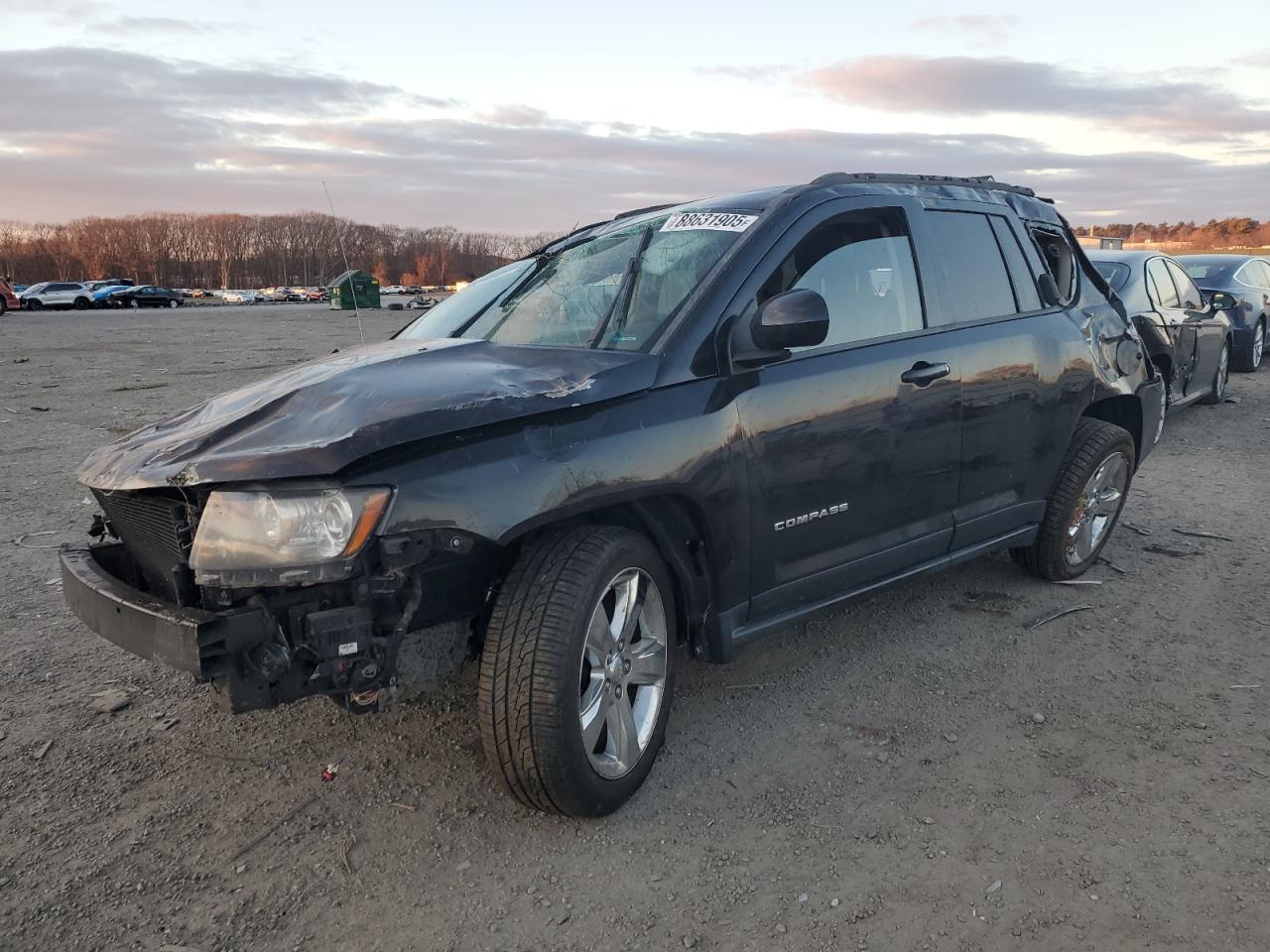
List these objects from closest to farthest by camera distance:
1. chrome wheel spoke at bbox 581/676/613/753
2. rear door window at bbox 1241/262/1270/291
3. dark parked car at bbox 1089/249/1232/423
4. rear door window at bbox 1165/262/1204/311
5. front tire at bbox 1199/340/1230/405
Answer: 1. chrome wheel spoke at bbox 581/676/613/753
2. dark parked car at bbox 1089/249/1232/423
3. rear door window at bbox 1165/262/1204/311
4. front tire at bbox 1199/340/1230/405
5. rear door window at bbox 1241/262/1270/291

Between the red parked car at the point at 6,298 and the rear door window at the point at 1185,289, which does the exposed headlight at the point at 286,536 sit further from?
the red parked car at the point at 6,298

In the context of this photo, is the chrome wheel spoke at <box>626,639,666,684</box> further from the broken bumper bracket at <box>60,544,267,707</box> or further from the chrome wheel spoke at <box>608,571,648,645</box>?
the broken bumper bracket at <box>60,544,267,707</box>

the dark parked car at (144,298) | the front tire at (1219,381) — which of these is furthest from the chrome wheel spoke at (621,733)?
the dark parked car at (144,298)

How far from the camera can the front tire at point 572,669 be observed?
2605mm

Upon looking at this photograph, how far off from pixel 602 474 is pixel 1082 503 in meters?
3.07

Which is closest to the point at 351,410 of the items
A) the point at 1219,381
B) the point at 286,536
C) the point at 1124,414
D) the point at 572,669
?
the point at 286,536

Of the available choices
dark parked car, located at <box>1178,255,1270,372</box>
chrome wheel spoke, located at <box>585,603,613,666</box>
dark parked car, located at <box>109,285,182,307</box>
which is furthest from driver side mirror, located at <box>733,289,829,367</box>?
dark parked car, located at <box>109,285,182,307</box>

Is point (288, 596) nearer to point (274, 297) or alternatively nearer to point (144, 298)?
point (144, 298)

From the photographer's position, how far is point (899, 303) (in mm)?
3768

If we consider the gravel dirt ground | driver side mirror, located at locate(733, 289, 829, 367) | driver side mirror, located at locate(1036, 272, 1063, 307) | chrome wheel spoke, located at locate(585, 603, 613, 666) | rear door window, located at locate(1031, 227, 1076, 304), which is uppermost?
rear door window, located at locate(1031, 227, 1076, 304)

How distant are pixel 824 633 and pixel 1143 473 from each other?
4506 millimetres

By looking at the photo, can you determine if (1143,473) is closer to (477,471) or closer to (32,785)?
(477,471)

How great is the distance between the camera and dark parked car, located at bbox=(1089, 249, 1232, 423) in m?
8.42

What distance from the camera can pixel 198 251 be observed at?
12250 centimetres
